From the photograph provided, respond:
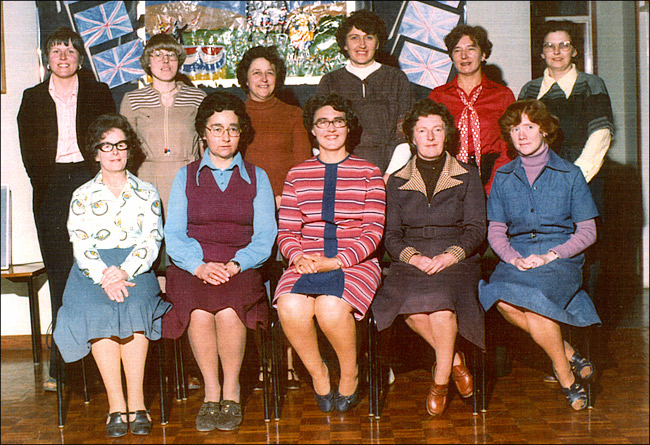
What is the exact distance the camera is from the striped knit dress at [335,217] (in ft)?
9.10

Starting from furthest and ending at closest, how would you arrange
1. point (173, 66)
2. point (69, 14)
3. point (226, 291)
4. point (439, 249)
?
1. point (69, 14)
2. point (173, 66)
3. point (439, 249)
4. point (226, 291)

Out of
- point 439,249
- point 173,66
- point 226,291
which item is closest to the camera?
point 226,291

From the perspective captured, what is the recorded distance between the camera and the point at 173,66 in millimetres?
3195

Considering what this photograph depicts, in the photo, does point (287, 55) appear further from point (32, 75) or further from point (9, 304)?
point (9, 304)

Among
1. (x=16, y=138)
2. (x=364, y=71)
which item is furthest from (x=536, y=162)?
(x=16, y=138)

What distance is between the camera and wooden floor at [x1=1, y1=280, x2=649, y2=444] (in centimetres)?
247

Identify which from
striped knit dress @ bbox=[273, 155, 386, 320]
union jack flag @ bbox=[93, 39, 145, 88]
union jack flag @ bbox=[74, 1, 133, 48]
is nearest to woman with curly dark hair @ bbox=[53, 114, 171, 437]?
striped knit dress @ bbox=[273, 155, 386, 320]

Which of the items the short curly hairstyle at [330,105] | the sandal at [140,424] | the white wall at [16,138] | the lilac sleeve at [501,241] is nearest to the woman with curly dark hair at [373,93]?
the short curly hairstyle at [330,105]

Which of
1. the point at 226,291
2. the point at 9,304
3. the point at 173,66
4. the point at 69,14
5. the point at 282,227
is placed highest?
the point at 69,14

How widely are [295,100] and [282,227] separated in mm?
1223

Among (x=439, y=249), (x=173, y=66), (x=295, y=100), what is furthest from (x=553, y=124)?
(x=173, y=66)

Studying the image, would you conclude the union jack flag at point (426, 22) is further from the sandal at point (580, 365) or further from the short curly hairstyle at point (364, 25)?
the sandal at point (580, 365)

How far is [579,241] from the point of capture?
109 inches

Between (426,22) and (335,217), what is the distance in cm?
172
